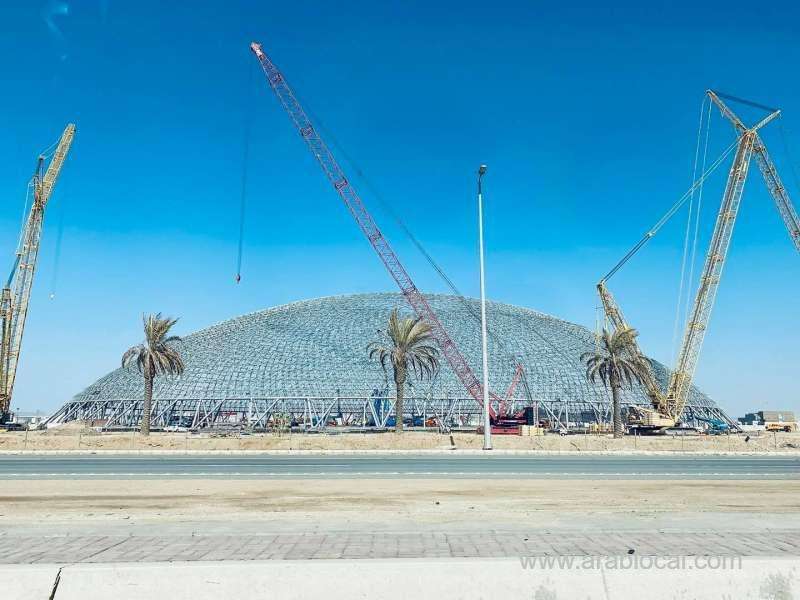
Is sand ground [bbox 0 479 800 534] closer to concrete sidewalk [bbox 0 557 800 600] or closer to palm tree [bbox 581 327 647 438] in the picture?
concrete sidewalk [bbox 0 557 800 600]

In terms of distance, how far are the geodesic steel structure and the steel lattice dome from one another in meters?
0.20

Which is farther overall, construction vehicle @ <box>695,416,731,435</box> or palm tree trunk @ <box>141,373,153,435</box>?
construction vehicle @ <box>695,416,731,435</box>

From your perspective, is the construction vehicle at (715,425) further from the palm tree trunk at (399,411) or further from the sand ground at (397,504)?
the sand ground at (397,504)

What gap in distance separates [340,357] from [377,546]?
3693 inches

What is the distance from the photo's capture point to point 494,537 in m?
8.73

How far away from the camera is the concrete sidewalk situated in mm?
4711

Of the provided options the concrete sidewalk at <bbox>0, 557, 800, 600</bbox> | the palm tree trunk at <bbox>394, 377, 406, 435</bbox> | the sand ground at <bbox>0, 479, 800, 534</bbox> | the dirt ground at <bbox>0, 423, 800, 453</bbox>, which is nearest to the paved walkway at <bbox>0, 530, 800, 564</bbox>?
the concrete sidewalk at <bbox>0, 557, 800, 600</bbox>

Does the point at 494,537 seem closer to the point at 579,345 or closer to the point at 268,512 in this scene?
the point at 268,512

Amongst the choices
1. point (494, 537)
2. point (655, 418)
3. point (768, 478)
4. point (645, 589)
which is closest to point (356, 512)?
point (494, 537)

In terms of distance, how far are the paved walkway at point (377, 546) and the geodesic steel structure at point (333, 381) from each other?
73401mm

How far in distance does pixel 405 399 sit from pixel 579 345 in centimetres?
3713

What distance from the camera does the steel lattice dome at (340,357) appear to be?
3748 inches

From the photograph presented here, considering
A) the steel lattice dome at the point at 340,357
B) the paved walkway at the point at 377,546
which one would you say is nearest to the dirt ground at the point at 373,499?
the paved walkway at the point at 377,546

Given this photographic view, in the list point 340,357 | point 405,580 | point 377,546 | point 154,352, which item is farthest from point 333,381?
point 405,580
